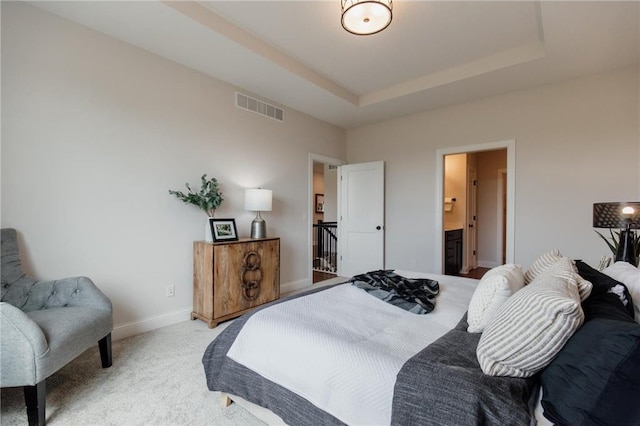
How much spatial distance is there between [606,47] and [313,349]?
3.75 m

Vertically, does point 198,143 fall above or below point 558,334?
above

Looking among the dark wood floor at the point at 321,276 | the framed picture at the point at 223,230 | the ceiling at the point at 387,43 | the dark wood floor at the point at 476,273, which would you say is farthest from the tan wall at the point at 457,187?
the framed picture at the point at 223,230

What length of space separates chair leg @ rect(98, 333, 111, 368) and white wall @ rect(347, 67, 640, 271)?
387cm

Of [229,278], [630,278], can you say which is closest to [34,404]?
[229,278]

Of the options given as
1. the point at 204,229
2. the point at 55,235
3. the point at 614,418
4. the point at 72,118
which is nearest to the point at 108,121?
the point at 72,118

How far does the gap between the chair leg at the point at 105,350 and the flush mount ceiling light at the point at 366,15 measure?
2.96 metres

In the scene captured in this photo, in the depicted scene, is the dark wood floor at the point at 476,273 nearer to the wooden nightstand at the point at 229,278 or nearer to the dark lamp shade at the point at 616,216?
the dark lamp shade at the point at 616,216

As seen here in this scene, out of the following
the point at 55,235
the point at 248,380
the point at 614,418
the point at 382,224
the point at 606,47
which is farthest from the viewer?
the point at 382,224

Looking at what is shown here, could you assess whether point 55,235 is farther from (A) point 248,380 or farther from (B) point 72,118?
(A) point 248,380

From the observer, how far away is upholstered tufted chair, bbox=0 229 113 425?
1509 millimetres

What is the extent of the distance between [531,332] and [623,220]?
168 centimetres

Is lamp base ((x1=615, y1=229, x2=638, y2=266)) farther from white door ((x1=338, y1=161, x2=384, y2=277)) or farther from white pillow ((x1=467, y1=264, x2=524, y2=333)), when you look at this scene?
white door ((x1=338, y1=161, x2=384, y2=277))

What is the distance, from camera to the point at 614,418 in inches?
29.6

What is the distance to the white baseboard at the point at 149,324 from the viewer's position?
8.81ft
